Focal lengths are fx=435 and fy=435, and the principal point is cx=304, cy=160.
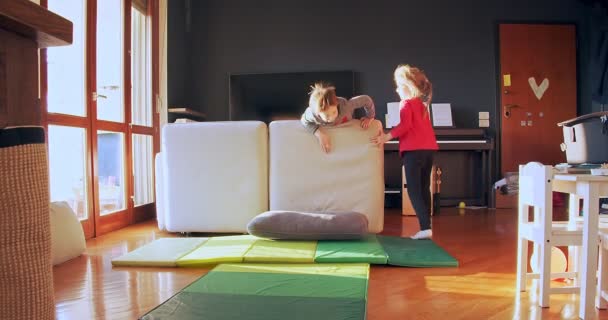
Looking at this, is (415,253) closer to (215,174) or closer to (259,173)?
(259,173)

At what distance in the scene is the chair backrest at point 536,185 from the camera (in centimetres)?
149

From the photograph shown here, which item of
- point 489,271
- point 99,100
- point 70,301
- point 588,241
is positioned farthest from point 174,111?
point 588,241

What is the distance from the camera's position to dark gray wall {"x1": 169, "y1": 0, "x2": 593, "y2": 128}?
474 cm

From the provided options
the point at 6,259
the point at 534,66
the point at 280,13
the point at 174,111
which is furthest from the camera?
the point at 280,13

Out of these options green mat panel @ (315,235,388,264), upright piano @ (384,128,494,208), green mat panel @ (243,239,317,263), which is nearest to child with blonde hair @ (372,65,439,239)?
green mat panel @ (315,235,388,264)

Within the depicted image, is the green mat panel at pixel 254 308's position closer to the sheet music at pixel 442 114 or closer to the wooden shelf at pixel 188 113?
the wooden shelf at pixel 188 113

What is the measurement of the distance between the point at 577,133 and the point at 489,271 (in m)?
1.66

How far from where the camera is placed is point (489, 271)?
6.48 ft

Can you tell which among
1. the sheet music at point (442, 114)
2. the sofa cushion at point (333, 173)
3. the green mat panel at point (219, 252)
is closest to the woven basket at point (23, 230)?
the green mat panel at point (219, 252)

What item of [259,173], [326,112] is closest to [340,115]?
[326,112]

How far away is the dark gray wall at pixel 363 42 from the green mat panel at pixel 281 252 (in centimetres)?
268

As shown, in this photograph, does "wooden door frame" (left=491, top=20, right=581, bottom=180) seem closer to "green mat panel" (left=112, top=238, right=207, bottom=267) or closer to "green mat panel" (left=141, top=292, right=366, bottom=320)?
"green mat panel" (left=112, top=238, right=207, bottom=267)

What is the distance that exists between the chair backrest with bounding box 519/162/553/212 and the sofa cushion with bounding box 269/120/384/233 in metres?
1.01

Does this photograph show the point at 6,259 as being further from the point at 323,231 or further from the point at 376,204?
the point at 376,204
